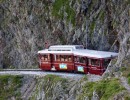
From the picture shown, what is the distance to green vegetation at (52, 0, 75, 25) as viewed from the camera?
74.4 meters

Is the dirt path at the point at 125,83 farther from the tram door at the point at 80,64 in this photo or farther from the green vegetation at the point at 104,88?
the tram door at the point at 80,64

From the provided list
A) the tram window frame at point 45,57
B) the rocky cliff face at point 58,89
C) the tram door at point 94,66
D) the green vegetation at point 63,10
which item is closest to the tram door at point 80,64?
the tram door at point 94,66

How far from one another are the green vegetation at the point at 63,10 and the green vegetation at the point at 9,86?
15.4 metres

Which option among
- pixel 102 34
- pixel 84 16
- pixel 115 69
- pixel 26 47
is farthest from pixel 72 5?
pixel 115 69

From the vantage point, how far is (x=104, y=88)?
145ft

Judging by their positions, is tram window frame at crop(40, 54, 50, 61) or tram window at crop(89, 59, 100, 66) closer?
tram window at crop(89, 59, 100, 66)

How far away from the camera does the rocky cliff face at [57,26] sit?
6378 cm

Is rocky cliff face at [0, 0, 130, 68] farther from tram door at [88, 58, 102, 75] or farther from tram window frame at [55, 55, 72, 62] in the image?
tram window frame at [55, 55, 72, 62]

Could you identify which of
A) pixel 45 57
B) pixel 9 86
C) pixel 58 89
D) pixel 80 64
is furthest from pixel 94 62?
pixel 9 86

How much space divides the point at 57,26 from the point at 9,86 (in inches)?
650

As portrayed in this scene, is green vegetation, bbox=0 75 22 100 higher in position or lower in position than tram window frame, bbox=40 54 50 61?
lower

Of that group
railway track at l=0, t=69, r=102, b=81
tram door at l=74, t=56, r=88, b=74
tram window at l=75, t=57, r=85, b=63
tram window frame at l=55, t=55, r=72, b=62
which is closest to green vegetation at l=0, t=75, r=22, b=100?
railway track at l=0, t=69, r=102, b=81

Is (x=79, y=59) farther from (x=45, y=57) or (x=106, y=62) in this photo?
(x=45, y=57)

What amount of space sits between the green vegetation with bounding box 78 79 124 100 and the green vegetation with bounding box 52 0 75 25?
2784 centimetres
